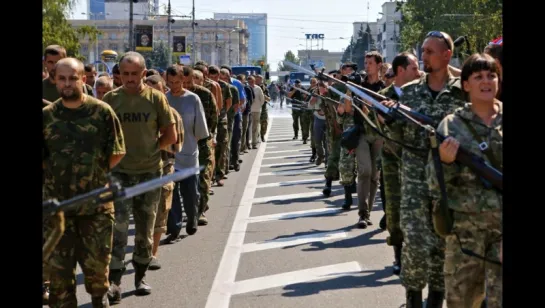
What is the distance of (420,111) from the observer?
658 centimetres

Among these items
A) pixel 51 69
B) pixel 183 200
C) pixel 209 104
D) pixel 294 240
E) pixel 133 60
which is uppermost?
pixel 133 60

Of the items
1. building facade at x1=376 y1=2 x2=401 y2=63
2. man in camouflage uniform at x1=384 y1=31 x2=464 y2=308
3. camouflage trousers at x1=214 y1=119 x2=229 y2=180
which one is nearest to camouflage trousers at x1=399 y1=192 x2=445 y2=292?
man in camouflage uniform at x1=384 y1=31 x2=464 y2=308

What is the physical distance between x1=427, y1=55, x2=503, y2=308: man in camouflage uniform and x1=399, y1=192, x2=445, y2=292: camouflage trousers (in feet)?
3.73

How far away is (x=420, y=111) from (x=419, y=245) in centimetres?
88

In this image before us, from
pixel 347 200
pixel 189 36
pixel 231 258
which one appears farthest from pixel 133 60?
pixel 189 36

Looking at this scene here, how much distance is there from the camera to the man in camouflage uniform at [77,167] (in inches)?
241

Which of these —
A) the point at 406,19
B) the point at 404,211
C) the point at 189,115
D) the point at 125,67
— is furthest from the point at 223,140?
the point at 406,19

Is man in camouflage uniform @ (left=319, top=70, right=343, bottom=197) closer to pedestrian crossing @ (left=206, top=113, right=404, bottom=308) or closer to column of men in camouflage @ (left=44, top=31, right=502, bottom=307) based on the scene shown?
pedestrian crossing @ (left=206, top=113, right=404, bottom=308)

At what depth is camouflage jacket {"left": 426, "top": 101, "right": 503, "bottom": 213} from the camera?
16.8 ft

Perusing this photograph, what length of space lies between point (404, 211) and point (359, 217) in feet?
18.8

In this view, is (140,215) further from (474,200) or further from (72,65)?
(474,200)

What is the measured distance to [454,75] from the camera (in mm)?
7395

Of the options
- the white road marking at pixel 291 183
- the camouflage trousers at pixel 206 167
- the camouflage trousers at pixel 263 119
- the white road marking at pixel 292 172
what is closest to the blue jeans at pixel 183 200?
the camouflage trousers at pixel 206 167

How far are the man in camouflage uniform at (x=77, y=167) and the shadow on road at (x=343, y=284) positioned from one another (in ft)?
7.67
